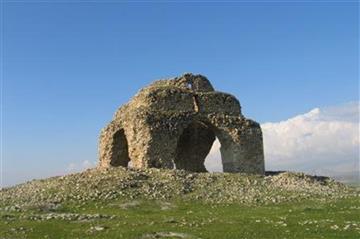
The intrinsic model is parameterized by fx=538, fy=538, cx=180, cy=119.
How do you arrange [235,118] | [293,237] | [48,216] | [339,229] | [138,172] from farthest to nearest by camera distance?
[235,118]
[138,172]
[48,216]
[339,229]
[293,237]

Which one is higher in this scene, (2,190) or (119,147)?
(119,147)

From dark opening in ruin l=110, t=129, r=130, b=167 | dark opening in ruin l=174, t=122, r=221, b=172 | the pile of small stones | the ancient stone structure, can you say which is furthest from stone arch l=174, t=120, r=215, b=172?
the pile of small stones

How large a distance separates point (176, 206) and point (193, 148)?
32603 millimetres

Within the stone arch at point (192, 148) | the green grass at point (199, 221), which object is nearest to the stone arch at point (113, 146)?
→ the stone arch at point (192, 148)

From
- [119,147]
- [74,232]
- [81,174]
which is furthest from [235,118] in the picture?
[74,232]

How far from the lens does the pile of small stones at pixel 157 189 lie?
115 feet

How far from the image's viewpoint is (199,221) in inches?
1062

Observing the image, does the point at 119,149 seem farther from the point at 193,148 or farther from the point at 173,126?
the point at 193,148

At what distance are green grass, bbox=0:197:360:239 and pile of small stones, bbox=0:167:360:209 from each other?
1525mm

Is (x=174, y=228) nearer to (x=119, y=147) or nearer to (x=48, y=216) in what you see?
(x=48, y=216)

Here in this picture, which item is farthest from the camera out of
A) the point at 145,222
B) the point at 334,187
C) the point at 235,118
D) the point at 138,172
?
the point at 235,118

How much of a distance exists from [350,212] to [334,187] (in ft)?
53.5

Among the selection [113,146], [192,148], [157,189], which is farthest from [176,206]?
[192,148]

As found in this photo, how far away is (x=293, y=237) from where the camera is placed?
21969 mm
